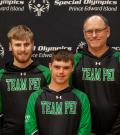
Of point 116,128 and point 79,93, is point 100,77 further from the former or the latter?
point 116,128

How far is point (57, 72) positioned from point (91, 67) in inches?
15.9

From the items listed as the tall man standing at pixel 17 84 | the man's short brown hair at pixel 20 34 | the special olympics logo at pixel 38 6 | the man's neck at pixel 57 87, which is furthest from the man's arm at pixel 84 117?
the special olympics logo at pixel 38 6

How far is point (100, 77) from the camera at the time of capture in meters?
3.06

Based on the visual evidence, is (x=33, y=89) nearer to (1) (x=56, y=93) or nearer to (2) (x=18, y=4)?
(1) (x=56, y=93)

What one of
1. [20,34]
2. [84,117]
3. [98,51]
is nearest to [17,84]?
[20,34]

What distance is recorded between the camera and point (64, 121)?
9.27 feet

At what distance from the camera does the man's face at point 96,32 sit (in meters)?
2.98

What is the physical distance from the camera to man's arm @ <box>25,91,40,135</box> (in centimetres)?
279

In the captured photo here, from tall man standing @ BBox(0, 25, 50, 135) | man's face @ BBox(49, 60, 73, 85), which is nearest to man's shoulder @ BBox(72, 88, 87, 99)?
man's face @ BBox(49, 60, 73, 85)

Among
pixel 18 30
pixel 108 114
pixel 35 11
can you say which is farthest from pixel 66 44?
pixel 108 114

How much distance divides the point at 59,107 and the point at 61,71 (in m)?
0.30

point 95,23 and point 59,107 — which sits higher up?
point 95,23

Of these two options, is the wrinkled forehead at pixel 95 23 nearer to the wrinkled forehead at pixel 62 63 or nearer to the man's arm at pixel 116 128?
the wrinkled forehead at pixel 62 63

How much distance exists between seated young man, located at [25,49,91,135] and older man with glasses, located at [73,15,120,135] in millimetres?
187
